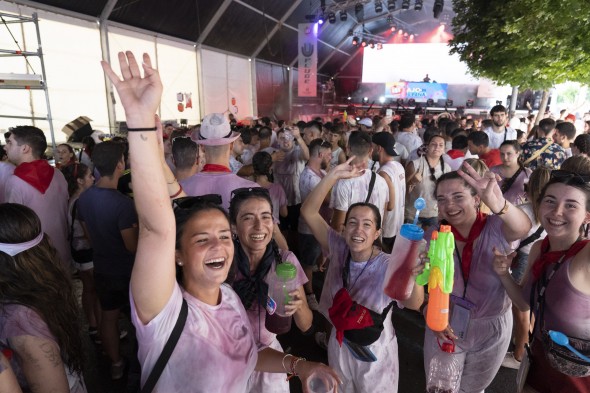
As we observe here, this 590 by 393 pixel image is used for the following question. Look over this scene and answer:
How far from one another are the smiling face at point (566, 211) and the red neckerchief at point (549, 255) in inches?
3.3

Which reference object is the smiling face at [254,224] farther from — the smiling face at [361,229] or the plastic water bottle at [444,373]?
the plastic water bottle at [444,373]

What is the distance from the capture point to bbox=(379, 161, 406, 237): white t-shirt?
4082mm

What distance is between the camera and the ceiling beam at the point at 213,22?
12766mm

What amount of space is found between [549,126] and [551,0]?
1727 mm

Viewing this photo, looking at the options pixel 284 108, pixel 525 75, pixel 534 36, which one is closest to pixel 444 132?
pixel 525 75

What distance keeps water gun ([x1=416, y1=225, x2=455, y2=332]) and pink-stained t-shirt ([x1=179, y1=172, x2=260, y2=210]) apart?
1.75 m

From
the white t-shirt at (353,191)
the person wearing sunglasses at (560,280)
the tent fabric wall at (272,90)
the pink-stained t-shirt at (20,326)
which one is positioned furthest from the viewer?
the tent fabric wall at (272,90)

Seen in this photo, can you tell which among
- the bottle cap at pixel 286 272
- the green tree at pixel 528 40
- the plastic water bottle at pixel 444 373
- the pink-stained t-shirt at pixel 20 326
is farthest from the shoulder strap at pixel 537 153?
the pink-stained t-shirt at pixel 20 326

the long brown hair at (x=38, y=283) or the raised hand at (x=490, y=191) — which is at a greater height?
the raised hand at (x=490, y=191)

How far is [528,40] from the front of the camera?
18.3 feet

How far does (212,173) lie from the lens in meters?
2.96

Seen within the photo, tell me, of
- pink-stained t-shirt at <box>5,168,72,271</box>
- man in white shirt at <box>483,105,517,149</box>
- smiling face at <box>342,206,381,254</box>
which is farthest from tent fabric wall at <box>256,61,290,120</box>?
smiling face at <box>342,206,381,254</box>

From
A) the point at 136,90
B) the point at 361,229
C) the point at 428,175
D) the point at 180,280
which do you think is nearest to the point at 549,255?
the point at 361,229

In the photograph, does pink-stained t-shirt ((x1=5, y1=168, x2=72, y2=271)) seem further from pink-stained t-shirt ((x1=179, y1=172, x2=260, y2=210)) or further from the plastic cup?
the plastic cup
